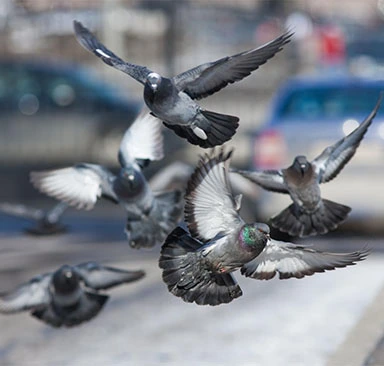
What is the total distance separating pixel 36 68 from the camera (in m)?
19.1

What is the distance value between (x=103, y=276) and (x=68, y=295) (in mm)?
232

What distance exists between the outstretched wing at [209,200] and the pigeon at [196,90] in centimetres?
19

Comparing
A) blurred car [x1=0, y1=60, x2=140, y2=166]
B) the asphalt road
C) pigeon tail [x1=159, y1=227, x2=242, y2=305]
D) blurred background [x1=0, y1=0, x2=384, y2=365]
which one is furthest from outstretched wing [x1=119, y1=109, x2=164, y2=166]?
blurred car [x1=0, y1=60, x2=140, y2=166]

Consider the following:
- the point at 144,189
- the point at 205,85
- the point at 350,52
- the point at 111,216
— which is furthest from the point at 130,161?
the point at 350,52

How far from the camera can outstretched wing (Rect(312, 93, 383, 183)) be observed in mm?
5676

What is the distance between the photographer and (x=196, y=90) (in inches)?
201

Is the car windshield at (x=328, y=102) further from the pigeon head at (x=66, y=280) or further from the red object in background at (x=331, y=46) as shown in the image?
the red object in background at (x=331, y=46)

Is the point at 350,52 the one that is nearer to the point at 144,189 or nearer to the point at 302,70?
the point at 302,70

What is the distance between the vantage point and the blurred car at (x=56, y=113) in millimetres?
18750

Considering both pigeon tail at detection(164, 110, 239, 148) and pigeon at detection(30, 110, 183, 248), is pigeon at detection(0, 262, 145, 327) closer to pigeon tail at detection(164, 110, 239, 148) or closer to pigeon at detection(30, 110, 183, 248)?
pigeon at detection(30, 110, 183, 248)

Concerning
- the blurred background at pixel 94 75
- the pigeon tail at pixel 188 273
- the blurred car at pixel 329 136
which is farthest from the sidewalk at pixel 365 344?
the blurred background at pixel 94 75

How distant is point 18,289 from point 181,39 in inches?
531

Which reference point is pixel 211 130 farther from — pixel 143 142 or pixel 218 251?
pixel 143 142

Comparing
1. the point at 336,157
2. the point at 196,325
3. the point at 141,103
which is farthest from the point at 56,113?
the point at 336,157
